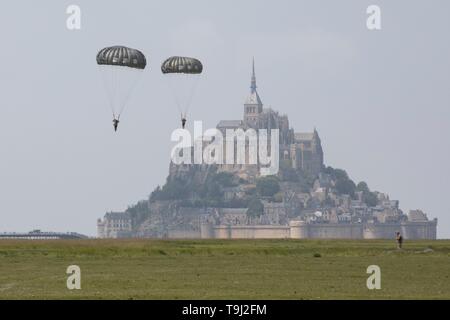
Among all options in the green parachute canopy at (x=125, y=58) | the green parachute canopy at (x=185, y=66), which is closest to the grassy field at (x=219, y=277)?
the green parachute canopy at (x=125, y=58)

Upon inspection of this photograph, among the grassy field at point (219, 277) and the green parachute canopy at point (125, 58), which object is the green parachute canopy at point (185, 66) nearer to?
the green parachute canopy at point (125, 58)

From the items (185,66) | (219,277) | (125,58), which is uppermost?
(185,66)

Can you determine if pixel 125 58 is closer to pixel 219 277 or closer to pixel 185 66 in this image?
pixel 185 66

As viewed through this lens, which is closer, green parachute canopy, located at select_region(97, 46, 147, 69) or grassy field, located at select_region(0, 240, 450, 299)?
grassy field, located at select_region(0, 240, 450, 299)

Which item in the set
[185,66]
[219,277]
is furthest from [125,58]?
[219,277]

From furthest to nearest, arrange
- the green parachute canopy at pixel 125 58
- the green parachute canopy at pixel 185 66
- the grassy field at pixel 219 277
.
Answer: the green parachute canopy at pixel 185 66 < the green parachute canopy at pixel 125 58 < the grassy field at pixel 219 277

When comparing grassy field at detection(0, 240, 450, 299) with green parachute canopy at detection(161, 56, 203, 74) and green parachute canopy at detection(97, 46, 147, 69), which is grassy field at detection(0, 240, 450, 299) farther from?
green parachute canopy at detection(161, 56, 203, 74)

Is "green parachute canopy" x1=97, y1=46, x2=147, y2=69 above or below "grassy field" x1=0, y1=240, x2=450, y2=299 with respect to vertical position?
above

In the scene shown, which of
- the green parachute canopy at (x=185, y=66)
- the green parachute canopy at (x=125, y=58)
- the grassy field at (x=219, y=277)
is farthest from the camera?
the green parachute canopy at (x=185, y=66)

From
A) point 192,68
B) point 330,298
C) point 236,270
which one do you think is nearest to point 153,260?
point 236,270

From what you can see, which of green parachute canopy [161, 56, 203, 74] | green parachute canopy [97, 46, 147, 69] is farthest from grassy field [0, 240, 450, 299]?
green parachute canopy [161, 56, 203, 74]

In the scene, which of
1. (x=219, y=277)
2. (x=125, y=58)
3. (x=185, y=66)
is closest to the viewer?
(x=219, y=277)
